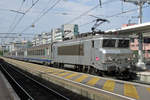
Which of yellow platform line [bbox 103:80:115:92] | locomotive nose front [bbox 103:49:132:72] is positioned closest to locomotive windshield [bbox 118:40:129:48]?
locomotive nose front [bbox 103:49:132:72]

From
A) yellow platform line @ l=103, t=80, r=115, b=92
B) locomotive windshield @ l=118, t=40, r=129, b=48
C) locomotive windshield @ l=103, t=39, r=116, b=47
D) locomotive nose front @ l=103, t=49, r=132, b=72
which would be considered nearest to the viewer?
yellow platform line @ l=103, t=80, r=115, b=92

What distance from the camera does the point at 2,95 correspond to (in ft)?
33.0

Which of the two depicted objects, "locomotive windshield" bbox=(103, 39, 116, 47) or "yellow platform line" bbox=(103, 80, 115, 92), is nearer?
"yellow platform line" bbox=(103, 80, 115, 92)

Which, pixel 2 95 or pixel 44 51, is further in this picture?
pixel 44 51

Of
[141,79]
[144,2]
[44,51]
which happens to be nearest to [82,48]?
[141,79]

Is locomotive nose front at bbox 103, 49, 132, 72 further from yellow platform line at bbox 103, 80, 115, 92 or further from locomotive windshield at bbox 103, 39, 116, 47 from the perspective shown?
yellow platform line at bbox 103, 80, 115, 92

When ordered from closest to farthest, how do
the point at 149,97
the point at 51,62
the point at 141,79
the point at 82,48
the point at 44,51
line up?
1. the point at 149,97
2. the point at 141,79
3. the point at 82,48
4. the point at 51,62
5. the point at 44,51

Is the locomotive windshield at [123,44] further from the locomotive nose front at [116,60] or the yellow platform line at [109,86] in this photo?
the yellow platform line at [109,86]

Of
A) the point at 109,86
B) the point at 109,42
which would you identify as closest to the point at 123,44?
the point at 109,42

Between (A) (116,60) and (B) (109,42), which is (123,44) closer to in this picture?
(B) (109,42)

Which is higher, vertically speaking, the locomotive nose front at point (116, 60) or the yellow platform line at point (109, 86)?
the locomotive nose front at point (116, 60)

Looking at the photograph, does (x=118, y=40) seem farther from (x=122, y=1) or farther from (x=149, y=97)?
(x=149, y=97)

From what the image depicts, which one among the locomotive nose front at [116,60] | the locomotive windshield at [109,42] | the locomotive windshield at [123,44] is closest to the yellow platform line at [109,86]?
the locomotive nose front at [116,60]

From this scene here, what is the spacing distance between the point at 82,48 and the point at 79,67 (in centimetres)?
224
